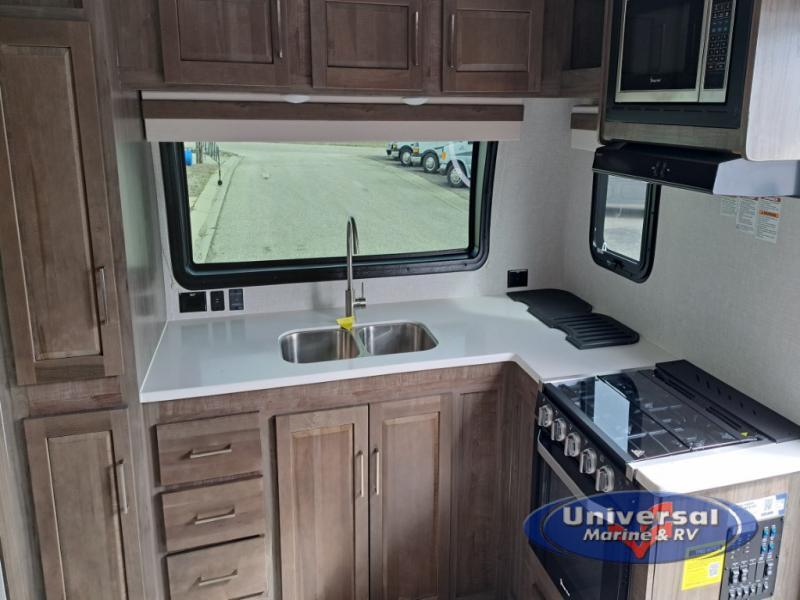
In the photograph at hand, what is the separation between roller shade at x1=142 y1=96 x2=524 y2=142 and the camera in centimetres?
225

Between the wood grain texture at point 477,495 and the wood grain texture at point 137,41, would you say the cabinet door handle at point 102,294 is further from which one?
the wood grain texture at point 477,495

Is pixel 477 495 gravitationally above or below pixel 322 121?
below

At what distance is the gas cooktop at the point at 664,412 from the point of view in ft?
5.49

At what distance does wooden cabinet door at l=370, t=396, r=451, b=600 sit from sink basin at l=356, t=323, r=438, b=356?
399 mm

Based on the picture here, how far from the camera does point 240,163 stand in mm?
2574

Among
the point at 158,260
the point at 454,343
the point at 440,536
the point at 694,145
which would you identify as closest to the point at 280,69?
the point at 158,260

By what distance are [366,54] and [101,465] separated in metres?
1.52

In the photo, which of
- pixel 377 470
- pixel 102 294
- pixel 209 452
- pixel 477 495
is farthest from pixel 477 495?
pixel 102 294

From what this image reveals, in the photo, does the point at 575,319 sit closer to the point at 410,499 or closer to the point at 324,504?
the point at 410,499

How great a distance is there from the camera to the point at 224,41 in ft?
6.56

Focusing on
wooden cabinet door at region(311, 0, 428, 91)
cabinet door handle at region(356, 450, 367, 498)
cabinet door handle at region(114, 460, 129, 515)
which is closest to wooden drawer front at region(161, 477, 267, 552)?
cabinet door handle at region(114, 460, 129, 515)

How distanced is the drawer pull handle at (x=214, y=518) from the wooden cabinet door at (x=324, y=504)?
0.15m

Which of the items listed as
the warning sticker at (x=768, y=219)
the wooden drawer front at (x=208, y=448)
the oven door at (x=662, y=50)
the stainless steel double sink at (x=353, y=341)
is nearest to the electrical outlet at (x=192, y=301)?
the stainless steel double sink at (x=353, y=341)

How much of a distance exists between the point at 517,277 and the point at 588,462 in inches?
51.3
